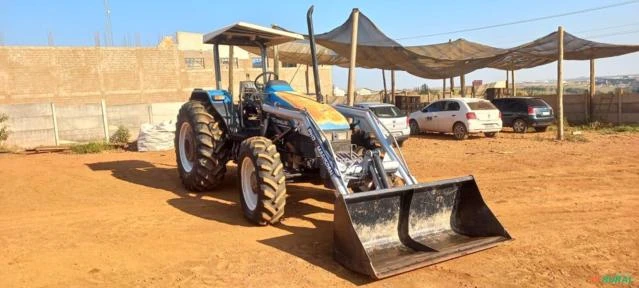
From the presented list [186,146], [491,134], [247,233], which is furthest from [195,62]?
[247,233]

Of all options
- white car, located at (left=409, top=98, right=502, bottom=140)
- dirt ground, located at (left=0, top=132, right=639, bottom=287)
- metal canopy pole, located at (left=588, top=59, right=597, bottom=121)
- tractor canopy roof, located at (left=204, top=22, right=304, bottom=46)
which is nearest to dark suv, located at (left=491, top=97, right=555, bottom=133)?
white car, located at (left=409, top=98, right=502, bottom=140)

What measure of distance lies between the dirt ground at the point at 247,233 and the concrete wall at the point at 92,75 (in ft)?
48.8

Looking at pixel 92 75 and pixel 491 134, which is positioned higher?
pixel 92 75

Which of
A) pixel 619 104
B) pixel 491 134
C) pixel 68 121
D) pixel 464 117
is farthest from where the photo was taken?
pixel 619 104

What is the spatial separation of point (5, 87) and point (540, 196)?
23642 millimetres

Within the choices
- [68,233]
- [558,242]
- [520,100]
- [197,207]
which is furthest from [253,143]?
[520,100]

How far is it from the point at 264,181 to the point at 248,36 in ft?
10.8

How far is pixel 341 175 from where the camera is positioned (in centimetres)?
520

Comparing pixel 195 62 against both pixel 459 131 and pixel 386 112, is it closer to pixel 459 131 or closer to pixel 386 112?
pixel 386 112

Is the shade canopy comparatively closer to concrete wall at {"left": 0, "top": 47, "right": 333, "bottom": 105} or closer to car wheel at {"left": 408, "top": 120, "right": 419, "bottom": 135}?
car wheel at {"left": 408, "top": 120, "right": 419, "bottom": 135}

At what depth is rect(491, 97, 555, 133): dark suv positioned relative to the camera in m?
17.7

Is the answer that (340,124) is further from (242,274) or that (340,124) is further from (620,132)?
(620,132)

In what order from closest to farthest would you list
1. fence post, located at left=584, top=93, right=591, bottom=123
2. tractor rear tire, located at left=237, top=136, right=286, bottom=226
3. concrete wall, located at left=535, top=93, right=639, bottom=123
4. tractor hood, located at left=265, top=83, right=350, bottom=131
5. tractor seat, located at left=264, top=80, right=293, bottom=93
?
tractor rear tire, located at left=237, top=136, right=286, bottom=226
tractor hood, located at left=265, top=83, right=350, bottom=131
tractor seat, located at left=264, top=80, right=293, bottom=93
concrete wall, located at left=535, top=93, right=639, bottom=123
fence post, located at left=584, top=93, right=591, bottom=123

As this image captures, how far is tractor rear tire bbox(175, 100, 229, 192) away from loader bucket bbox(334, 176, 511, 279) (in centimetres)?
336
